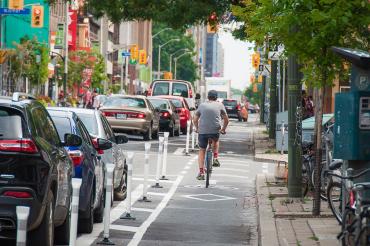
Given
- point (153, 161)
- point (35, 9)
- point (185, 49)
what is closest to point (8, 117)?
point (153, 161)

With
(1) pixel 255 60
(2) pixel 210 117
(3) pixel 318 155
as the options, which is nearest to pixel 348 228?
(3) pixel 318 155

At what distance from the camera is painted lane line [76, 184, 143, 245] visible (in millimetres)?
13523

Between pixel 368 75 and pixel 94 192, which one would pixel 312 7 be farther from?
pixel 94 192

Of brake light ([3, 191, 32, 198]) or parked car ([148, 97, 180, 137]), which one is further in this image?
parked car ([148, 97, 180, 137])

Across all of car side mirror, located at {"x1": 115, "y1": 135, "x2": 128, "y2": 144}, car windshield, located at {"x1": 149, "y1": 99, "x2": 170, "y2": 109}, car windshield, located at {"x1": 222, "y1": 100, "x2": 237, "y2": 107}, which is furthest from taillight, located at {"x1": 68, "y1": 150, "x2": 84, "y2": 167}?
car windshield, located at {"x1": 222, "y1": 100, "x2": 237, "y2": 107}

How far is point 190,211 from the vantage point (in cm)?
1792

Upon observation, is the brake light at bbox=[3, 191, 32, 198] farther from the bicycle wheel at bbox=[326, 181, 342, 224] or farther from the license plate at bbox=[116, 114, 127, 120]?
the license plate at bbox=[116, 114, 127, 120]

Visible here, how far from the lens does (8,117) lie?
11.0 m

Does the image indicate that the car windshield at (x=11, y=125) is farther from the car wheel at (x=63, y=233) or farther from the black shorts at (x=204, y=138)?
the black shorts at (x=204, y=138)

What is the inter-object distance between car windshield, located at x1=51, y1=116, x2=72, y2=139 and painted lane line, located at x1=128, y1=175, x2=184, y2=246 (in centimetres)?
144

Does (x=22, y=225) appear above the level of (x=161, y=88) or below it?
below

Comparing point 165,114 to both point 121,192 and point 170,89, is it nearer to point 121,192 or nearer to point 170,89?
point 170,89

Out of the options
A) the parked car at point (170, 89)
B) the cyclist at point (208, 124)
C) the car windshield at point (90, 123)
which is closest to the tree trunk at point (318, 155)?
the car windshield at point (90, 123)

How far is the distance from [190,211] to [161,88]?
1763 inches
